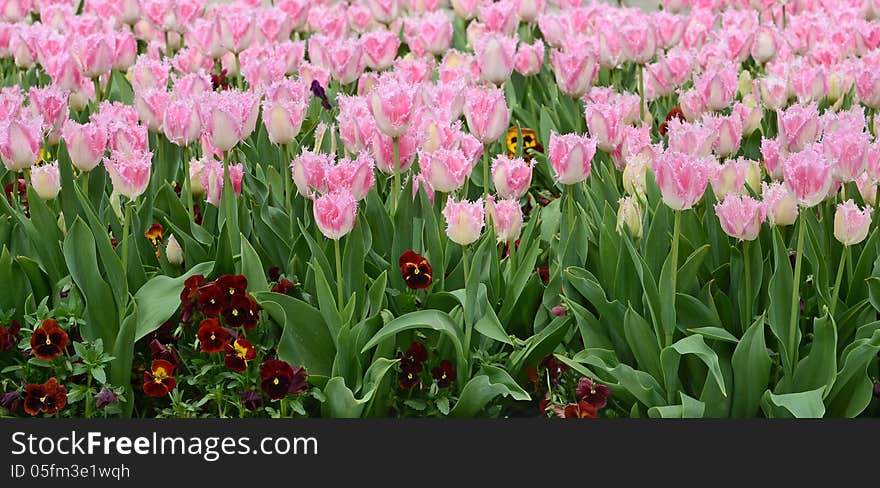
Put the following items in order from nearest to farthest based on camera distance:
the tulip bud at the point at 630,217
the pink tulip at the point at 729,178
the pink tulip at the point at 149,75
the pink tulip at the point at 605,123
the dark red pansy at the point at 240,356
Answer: the dark red pansy at the point at 240,356
the pink tulip at the point at 729,178
the tulip bud at the point at 630,217
the pink tulip at the point at 605,123
the pink tulip at the point at 149,75

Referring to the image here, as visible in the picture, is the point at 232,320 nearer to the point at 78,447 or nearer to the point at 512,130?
the point at 78,447

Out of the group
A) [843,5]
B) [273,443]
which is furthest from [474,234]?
[843,5]

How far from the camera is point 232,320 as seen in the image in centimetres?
257

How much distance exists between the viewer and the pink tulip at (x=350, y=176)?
2.52 m

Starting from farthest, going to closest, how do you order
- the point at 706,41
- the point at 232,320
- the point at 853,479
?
the point at 706,41 < the point at 232,320 < the point at 853,479

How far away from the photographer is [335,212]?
2.45 m

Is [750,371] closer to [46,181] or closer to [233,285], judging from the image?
[233,285]

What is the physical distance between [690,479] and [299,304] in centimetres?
89

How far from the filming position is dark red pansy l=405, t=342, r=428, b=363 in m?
2.62

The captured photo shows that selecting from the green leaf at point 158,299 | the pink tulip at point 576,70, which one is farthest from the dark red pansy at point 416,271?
the pink tulip at point 576,70

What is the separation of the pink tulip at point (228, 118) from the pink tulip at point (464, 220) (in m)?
0.53

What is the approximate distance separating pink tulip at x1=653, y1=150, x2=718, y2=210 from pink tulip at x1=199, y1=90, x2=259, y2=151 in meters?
0.95

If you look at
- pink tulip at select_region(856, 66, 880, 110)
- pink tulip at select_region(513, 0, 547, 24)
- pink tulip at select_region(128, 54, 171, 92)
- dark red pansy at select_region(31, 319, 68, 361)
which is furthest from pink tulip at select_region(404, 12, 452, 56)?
dark red pansy at select_region(31, 319, 68, 361)

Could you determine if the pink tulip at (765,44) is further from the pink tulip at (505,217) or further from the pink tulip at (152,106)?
the pink tulip at (152,106)
